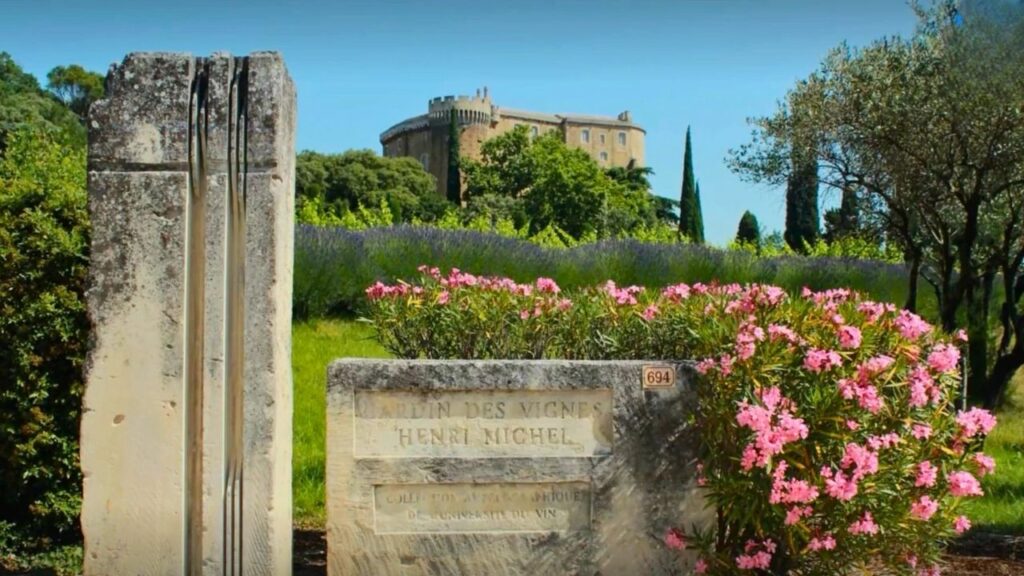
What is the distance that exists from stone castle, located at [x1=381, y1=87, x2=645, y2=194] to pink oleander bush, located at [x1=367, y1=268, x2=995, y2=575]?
66.5m

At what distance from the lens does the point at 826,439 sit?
14.7ft

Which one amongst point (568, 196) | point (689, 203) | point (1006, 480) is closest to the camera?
point (1006, 480)

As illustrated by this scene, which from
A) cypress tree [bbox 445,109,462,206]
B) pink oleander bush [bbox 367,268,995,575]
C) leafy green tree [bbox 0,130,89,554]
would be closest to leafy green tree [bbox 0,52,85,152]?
leafy green tree [bbox 0,130,89,554]

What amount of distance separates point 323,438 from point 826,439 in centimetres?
511

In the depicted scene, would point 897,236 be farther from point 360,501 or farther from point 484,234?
point 360,501

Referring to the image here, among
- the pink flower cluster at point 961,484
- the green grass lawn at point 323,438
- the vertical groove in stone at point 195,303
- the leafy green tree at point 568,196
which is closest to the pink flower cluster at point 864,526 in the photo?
the pink flower cluster at point 961,484

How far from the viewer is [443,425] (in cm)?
494

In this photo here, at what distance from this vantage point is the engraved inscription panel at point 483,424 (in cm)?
491

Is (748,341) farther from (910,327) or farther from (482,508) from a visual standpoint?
(482,508)

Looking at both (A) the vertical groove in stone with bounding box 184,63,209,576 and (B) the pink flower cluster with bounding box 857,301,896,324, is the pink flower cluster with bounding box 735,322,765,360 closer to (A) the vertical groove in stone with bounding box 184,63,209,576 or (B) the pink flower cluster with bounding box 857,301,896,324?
(B) the pink flower cluster with bounding box 857,301,896,324

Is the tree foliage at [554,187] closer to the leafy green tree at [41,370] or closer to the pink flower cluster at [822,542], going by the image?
the leafy green tree at [41,370]

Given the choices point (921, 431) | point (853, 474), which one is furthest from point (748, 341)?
point (921, 431)

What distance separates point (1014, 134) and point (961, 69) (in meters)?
0.78

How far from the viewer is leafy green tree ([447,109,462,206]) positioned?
6625 cm
